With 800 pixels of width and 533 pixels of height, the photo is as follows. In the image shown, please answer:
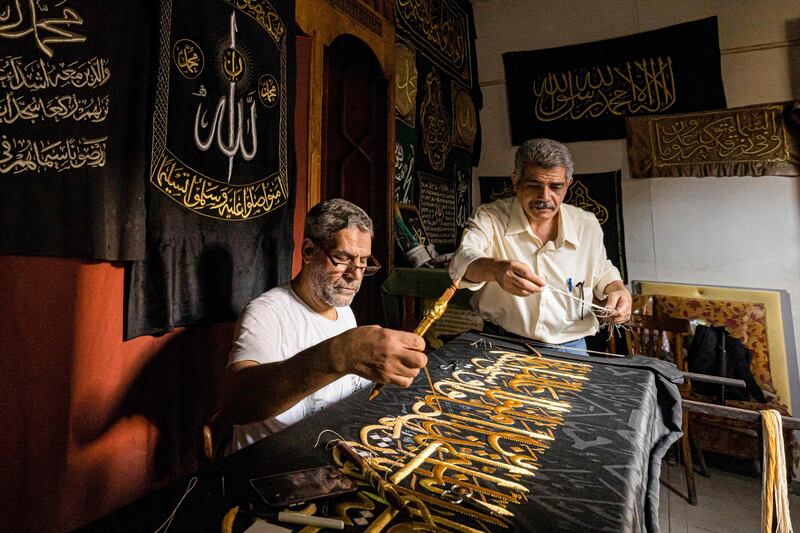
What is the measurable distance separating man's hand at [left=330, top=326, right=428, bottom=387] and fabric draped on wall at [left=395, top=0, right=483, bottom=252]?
3242 millimetres

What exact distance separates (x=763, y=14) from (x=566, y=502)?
19.2 ft

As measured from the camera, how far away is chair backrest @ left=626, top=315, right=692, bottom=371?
3.05 m

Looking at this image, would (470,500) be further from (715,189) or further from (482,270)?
(715,189)

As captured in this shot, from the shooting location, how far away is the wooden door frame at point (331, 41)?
9.53 feet

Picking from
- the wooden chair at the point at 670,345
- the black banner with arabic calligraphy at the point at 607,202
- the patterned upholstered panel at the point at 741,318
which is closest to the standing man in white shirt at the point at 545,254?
the wooden chair at the point at 670,345

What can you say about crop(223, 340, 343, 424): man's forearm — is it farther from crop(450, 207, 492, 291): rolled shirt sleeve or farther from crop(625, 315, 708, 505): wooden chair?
crop(625, 315, 708, 505): wooden chair

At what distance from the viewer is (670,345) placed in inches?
149

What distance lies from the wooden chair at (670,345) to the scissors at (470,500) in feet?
7.82

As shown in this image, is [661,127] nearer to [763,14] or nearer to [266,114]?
[763,14]

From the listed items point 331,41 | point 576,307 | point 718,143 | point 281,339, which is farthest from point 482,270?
point 718,143

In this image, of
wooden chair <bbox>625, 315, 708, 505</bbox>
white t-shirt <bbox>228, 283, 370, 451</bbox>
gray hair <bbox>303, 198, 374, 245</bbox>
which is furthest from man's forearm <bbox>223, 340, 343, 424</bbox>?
wooden chair <bbox>625, 315, 708, 505</bbox>

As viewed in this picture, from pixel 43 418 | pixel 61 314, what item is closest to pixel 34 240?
pixel 61 314

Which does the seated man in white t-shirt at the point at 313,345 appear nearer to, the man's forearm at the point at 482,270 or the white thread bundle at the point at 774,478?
the man's forearm at the point at 482,270

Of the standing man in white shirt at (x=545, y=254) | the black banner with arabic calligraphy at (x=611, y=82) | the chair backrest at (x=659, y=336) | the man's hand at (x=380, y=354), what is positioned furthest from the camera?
the black banner with arabic calligraphy at (x=611, y=82)
